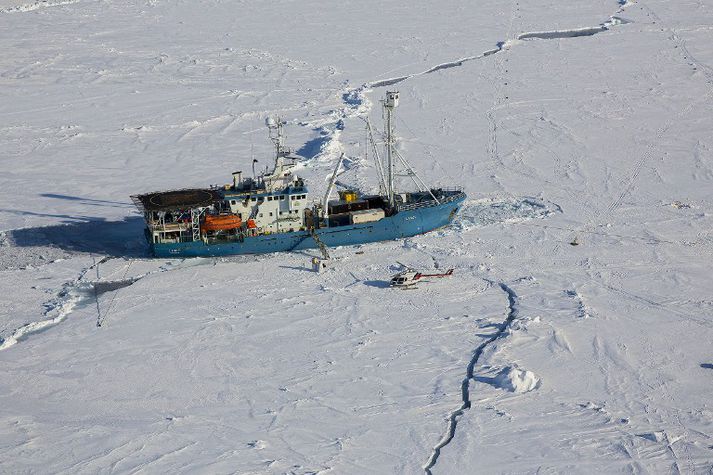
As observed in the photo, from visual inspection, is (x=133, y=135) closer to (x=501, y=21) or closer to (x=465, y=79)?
(x=465, y=79)

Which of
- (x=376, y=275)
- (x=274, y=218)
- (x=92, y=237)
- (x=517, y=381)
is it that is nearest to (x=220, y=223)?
(x=274, y=218)

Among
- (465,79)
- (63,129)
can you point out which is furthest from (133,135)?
(465,79)

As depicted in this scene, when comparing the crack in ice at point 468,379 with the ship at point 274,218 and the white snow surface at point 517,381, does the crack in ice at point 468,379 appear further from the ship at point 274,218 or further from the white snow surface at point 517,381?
the ship at point 274,218

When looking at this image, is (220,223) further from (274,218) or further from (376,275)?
(376,275)

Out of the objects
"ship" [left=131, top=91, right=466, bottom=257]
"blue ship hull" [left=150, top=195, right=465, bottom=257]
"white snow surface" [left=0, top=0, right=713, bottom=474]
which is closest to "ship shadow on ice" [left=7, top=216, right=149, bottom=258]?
"white snow surface" [left=0, top=0, right=713, bottom=474]

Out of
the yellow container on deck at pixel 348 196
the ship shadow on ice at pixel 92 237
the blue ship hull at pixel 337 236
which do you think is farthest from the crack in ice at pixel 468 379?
the ship shadow on ice at pixel 92 237

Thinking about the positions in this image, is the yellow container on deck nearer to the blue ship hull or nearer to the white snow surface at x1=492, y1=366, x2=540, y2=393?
the blue ship hull

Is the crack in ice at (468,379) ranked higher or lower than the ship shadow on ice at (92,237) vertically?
lower
